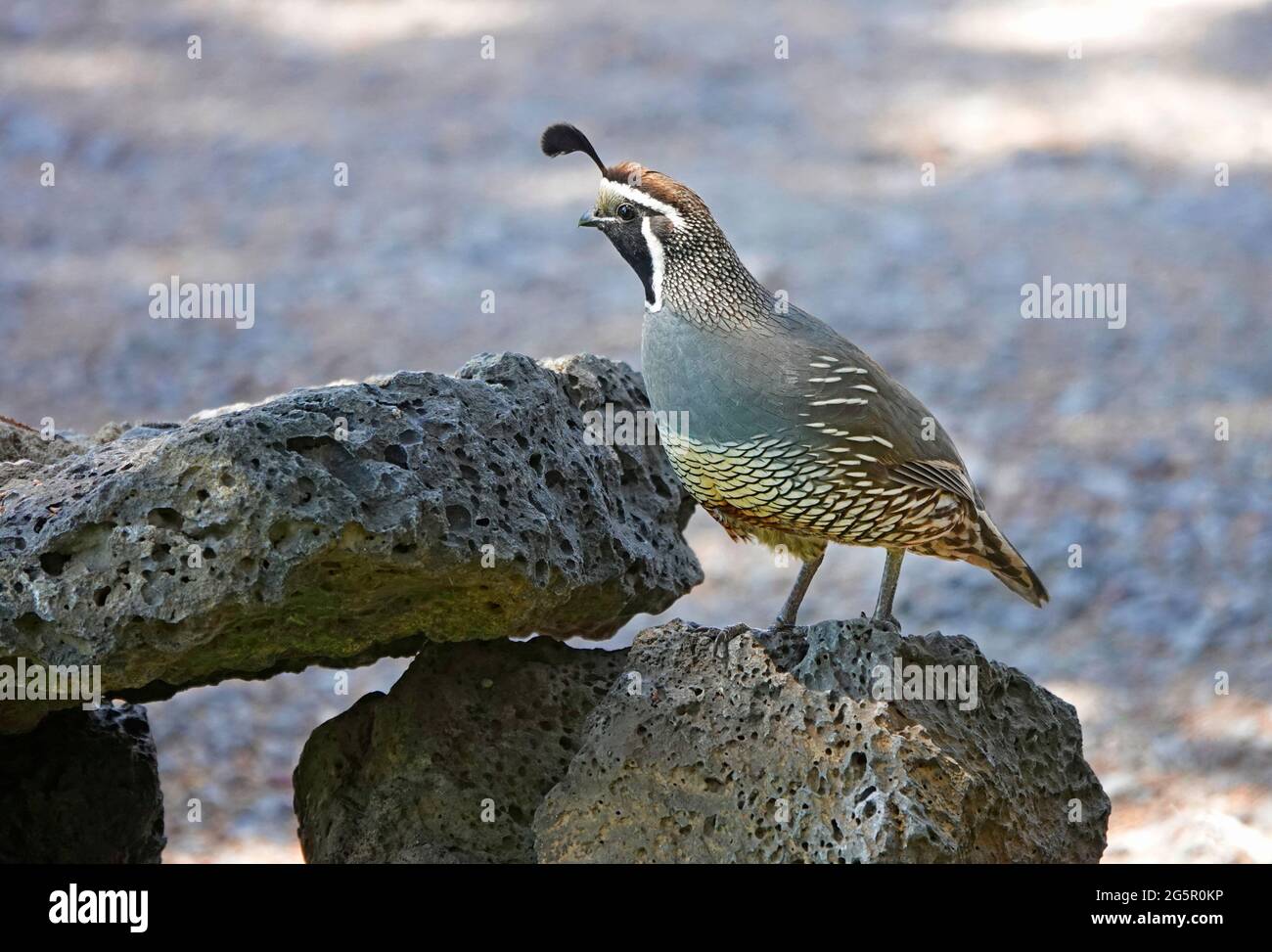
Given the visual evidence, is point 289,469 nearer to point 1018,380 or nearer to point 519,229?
point 1018,380

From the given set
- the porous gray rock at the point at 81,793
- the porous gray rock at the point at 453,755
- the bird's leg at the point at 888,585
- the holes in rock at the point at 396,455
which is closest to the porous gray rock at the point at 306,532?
the holes in rock at the point at 396,455

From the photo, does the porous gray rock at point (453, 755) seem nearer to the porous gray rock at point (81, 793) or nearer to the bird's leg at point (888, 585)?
the porous gray rock at point (81, 793)

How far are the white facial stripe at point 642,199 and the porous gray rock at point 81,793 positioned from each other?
97.5 inches

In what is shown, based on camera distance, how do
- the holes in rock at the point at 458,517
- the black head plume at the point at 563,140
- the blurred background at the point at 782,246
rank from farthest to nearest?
1. the blurred background at the point at 782,246
2. the black head plume at the point at 563,140
3. the holes in rock at the point at 458,517

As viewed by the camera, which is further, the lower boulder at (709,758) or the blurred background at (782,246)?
the blurred background at (782,246)

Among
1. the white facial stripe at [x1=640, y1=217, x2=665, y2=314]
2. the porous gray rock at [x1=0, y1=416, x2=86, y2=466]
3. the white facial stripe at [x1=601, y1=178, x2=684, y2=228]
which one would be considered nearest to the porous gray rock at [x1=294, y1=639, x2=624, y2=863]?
the white facial stripe at [x1=640, y1=217, x2=665, y2=314]

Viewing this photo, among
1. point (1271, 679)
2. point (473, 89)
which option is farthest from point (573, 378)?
point (473, 89)

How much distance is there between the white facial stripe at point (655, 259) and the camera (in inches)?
186

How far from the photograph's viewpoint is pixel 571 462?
480 centimetres

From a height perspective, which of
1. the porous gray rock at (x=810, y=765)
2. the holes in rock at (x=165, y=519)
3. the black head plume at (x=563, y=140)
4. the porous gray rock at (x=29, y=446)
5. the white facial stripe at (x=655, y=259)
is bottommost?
the porous gray rock at (x=810, y=765)

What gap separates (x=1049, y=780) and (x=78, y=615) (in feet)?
9.22

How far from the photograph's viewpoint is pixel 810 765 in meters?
4.14

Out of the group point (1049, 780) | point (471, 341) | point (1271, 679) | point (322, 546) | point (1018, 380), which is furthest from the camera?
point (471, 341)

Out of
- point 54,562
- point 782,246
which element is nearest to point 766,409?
point 54,562
